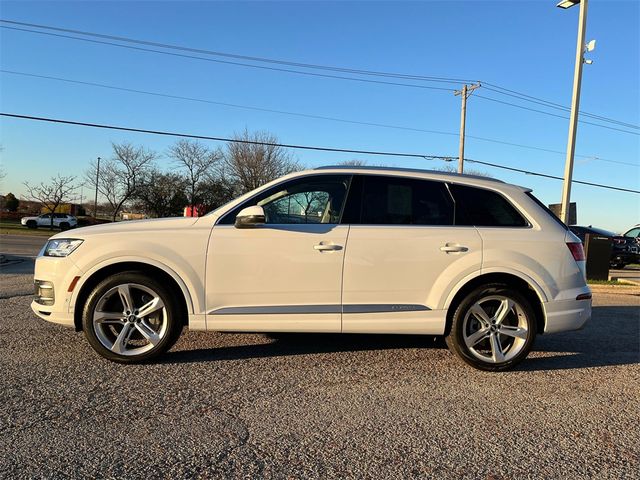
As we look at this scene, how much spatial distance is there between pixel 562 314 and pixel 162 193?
171 ft

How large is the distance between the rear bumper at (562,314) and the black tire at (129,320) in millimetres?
3372

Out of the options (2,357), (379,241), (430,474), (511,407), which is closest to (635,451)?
(511,407)

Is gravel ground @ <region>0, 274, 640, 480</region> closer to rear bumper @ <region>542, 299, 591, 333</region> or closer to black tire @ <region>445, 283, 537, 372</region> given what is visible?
black tire @ <region>445, 283, 537, 372</region>

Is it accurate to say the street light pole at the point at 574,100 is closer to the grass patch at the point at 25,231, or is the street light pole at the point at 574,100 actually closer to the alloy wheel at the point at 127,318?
the alloy wheel at the point at 127,318

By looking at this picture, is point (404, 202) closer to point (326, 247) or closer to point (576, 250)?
point (326, 247)

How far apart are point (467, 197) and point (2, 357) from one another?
14.9ft

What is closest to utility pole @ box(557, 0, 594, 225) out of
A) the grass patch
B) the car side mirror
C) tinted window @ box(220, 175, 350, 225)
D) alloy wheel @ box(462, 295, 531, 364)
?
alloy wheel @ box(462, 295, 531, 364)

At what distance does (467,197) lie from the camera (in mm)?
4480

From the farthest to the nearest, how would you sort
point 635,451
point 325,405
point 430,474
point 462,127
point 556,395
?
point 462,127, point 556,395, point 325,405, point 635,451, point 430,474

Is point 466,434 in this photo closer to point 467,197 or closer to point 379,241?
point 379,241

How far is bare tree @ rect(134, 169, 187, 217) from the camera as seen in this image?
51844mm

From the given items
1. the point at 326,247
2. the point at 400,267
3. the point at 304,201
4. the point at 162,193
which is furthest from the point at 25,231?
the point at 400,267

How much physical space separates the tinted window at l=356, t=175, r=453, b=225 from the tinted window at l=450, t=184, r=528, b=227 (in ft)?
0.34

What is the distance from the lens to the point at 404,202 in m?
4.42
